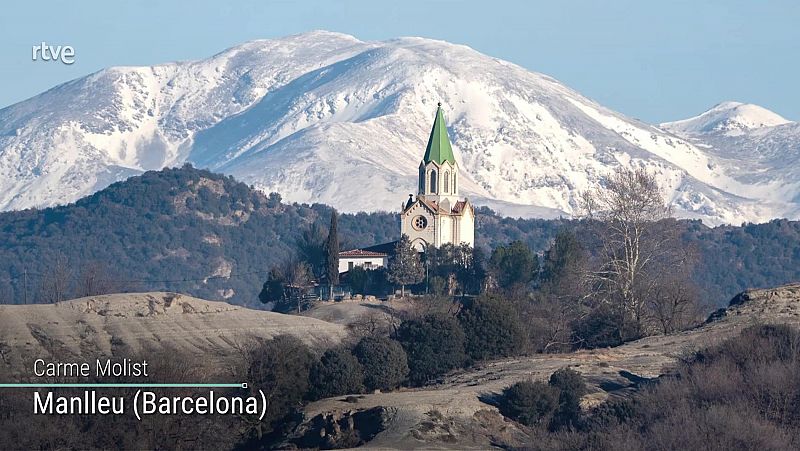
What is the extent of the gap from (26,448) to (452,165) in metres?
61.0

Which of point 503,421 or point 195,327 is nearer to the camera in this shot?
point 503,421

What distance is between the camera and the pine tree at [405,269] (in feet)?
339

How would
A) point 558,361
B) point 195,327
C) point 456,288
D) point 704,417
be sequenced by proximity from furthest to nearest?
point 456,288, point 195,327, point 558,361, point 704,417

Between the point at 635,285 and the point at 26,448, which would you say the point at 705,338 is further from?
the point at 26,448

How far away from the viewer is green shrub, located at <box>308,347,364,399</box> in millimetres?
66188

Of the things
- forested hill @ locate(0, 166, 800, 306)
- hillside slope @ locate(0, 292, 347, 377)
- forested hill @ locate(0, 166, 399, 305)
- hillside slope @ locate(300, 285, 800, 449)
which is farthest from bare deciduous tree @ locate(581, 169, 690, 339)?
forested hill @ locate(0, 166, 399, 305)

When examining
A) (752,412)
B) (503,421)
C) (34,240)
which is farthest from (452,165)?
(34,240)

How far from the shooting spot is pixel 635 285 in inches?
3430

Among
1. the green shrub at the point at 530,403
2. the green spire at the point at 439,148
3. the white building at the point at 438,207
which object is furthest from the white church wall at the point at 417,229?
the green shrub at the point at 530,403

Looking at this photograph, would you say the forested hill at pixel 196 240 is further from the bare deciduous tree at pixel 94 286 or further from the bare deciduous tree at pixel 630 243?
the bare deciduous tree at pixel 630 243

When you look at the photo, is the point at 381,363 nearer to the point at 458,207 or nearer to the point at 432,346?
the point at 432,346

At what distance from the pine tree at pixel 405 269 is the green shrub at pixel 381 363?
32.3 metres

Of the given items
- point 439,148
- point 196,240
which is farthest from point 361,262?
point 196,240

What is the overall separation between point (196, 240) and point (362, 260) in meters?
79.4
